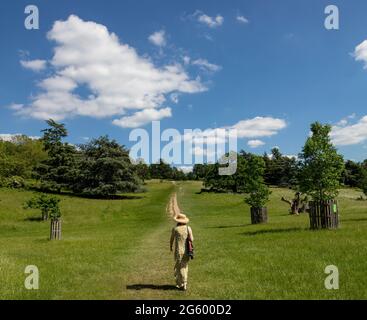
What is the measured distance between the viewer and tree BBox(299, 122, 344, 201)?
25.6 metres

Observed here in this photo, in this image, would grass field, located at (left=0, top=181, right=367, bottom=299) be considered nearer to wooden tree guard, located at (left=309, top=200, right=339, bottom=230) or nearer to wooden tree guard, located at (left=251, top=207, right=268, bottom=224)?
wooden tree guard, located at (left=309, top=200, right=339, bottom=230)

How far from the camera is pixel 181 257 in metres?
12.9

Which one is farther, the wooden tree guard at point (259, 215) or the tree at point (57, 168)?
the tree at point (57, 168)

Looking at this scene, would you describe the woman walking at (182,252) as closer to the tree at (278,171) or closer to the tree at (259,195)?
the tree at (259,195)

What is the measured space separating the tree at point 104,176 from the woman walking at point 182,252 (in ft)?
197

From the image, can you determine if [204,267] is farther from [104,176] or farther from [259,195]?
[104,176]

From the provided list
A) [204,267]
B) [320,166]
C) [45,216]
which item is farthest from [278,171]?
[204,267]

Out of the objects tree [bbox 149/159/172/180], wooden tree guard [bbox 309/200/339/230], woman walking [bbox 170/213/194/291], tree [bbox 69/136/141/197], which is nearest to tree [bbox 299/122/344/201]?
wooden tree guard [bbox 309/200/339/230]

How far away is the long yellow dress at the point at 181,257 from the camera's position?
1248 cm

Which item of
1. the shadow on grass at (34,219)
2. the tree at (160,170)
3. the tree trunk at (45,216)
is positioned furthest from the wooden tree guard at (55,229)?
the tree at (160,170)

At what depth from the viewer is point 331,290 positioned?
11.4 m

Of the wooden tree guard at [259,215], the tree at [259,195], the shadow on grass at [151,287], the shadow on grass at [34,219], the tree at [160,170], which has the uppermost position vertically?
the tree at [160,170]
